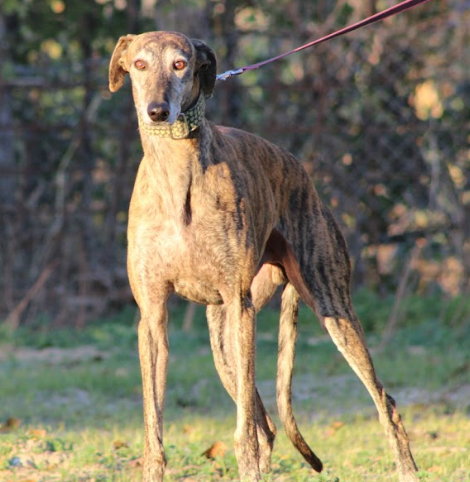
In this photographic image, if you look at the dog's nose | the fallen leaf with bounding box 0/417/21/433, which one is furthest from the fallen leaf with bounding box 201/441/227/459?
the dog's nose

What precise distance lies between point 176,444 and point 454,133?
5.85 m

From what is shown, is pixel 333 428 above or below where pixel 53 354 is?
above

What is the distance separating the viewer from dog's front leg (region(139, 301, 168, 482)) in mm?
4367

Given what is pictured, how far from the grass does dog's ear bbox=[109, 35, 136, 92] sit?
1856mm

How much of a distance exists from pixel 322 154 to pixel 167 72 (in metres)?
6.13

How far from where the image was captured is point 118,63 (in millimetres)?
4656

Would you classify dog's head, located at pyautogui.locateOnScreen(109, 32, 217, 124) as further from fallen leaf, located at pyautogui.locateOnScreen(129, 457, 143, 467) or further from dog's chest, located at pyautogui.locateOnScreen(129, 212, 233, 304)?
fallen leaf, located at pyautogui.locateOnScreen(129, 457, 143, 467)

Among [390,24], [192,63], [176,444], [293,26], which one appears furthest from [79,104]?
[192,63]

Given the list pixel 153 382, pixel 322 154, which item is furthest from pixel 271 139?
pixel 153 382

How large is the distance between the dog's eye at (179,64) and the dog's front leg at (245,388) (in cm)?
102

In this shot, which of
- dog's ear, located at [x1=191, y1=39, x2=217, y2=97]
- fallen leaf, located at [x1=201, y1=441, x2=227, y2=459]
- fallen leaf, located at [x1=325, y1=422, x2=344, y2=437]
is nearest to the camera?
dog's ear, located at [x1=191, y1=39, x2=217, y2=97]

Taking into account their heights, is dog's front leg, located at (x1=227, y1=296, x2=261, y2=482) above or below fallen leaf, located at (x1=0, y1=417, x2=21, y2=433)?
above

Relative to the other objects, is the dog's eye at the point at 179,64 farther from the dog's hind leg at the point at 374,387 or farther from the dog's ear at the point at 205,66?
the dog's hind leg at the point at 374,387

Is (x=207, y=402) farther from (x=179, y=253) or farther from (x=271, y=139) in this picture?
(x=271, y=139)
